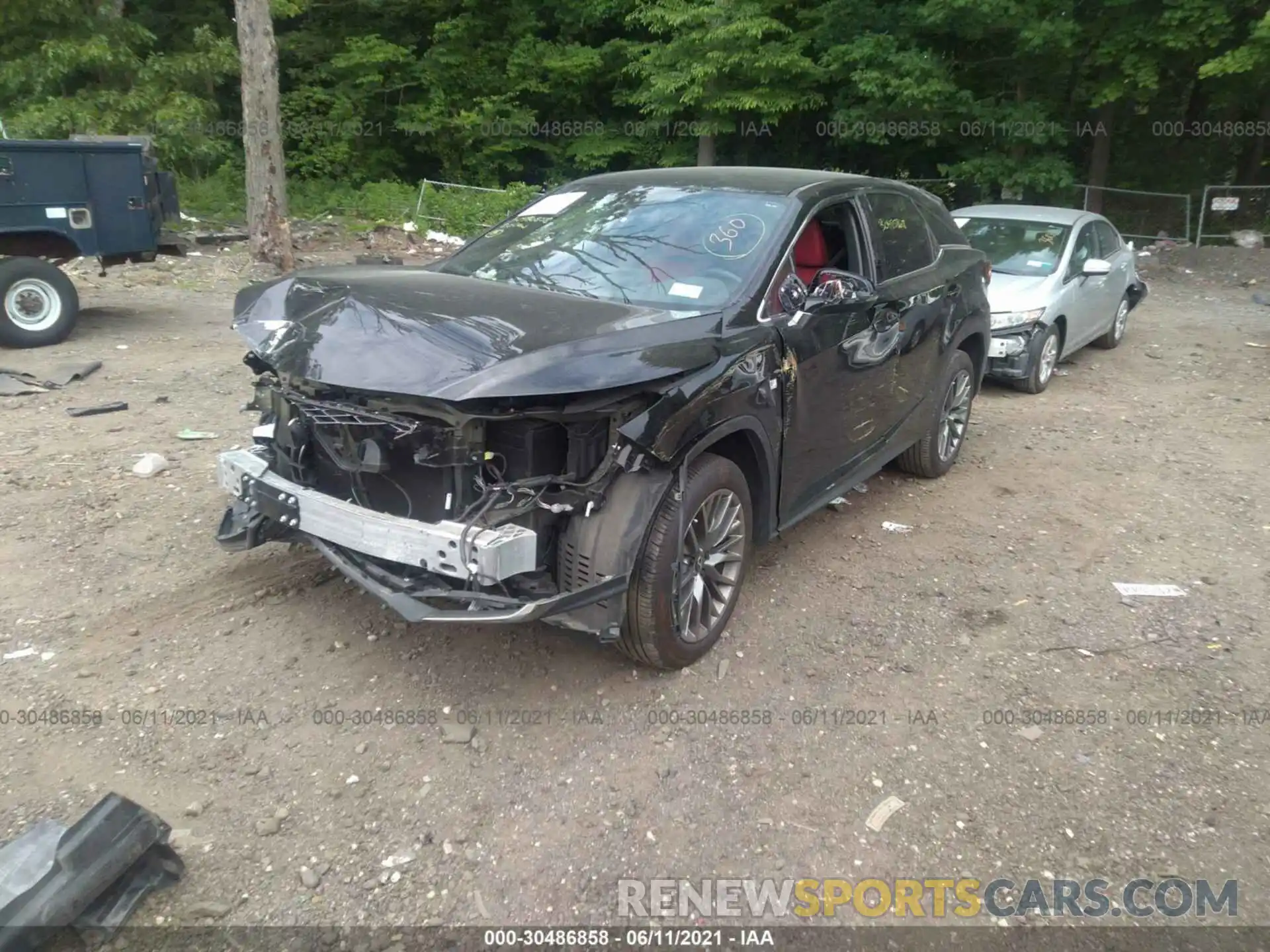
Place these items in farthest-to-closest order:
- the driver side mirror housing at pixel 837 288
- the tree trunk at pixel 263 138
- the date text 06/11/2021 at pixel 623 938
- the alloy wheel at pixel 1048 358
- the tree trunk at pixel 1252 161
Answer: the tree trunk at pixel 1252 161, the tree trunk at pixel 263 138, the alloy wheel at pixel 1048 358, the driver side mirror housing at pixel 837 288, the date text 06/11/2021 at pixel 623 938

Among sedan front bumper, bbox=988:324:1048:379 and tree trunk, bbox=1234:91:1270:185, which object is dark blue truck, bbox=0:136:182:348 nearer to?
sedan front bumper, bbox=988:324:1048:379

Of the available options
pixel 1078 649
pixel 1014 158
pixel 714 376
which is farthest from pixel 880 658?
pixel 1014 158

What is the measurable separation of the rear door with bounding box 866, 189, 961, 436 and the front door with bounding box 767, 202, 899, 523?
9 cm

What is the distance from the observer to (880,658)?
4.21 metres

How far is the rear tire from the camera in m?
11.1

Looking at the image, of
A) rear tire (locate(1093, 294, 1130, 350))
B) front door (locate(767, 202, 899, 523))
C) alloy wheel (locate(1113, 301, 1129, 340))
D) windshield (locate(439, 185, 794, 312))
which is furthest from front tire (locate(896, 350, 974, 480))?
alloy wheel (locate(1113, 301, 1129, 340))

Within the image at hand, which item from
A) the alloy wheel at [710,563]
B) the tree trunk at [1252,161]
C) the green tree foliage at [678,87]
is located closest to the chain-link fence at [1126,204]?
the green tree foliage at [678,87]

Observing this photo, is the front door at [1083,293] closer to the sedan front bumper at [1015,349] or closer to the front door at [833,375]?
the sedan front bumper at [1015,349]

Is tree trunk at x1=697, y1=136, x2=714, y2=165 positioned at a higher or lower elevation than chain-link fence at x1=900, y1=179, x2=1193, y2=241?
higher

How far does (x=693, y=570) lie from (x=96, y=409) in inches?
209

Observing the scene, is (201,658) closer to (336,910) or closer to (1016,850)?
(336,910)

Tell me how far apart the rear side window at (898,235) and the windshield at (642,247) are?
2.88 feet

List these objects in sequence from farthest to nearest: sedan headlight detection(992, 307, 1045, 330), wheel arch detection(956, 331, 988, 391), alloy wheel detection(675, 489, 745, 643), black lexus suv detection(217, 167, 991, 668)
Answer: sedan headlight detection(992, 307, 1045, 330) < wheel arch detection(956, 331, 988, 391) < alloy wheel detection(675, 489, 745, 643) < black lexus suv detection(217, 167, 991, 668)

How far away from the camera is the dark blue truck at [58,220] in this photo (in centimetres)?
881
